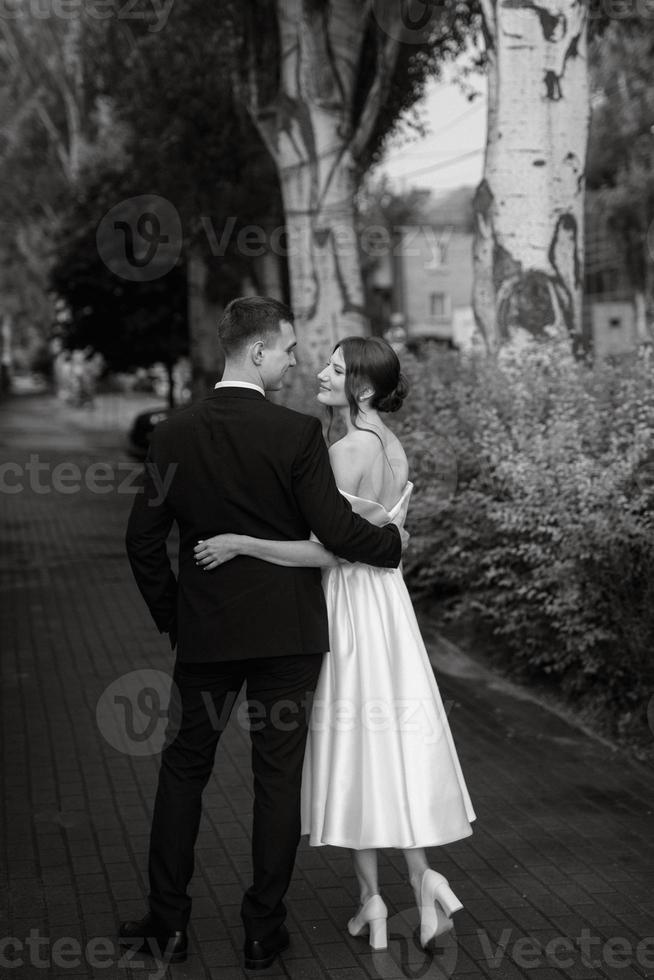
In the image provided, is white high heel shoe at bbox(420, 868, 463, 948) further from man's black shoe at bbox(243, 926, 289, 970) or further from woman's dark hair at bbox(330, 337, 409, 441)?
woman's dark hair at bbox(330, 337, 409, 441)

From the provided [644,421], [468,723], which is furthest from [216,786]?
[644,421]

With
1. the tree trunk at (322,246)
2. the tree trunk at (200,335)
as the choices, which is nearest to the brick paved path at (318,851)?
the tree trunk at (322,246)

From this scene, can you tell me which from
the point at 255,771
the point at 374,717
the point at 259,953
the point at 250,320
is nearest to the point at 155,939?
the point at 259,953

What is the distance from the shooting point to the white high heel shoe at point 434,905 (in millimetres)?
4180

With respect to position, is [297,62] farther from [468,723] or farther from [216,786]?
[216,786]

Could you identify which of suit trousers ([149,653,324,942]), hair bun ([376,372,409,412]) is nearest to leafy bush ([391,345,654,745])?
hair bun ([376,372,409,412])

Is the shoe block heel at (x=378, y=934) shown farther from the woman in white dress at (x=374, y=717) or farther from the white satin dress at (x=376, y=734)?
the white satin dress at (x=376, y=734)

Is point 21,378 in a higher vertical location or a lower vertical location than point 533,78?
lower

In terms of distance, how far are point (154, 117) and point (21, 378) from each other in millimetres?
123097

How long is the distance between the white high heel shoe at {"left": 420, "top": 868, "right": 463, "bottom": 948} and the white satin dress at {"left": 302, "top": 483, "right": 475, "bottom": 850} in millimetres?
157

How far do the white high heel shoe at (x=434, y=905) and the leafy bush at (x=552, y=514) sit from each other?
2280 mm

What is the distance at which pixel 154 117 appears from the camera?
21516 mm

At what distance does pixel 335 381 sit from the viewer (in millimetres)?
4289

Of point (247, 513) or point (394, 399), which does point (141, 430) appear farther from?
point (247, 513)
